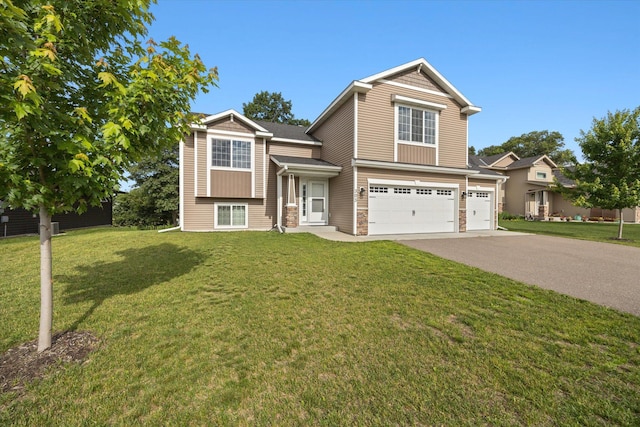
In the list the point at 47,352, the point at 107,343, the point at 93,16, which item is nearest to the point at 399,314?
the point at 107,343

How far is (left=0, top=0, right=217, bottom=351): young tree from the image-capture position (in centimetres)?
228

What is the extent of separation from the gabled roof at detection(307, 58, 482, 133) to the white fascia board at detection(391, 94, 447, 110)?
106 centimetres

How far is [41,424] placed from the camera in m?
1.91

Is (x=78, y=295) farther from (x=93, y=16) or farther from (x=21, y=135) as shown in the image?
(x=93, y=16)

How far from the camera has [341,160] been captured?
41.2 ft

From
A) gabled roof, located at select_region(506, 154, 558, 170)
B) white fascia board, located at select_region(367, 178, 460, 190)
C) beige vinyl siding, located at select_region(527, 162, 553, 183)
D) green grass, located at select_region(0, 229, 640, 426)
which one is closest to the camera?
green grass, located at select_region(0, 229, 640, 426)

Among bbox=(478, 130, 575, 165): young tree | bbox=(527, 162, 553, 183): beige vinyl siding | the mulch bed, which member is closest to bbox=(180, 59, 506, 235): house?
the mulch bed

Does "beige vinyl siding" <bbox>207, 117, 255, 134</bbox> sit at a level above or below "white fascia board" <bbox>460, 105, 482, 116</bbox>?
below

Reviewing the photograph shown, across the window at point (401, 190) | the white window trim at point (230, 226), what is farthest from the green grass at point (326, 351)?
the white window trim at point (230, 226)

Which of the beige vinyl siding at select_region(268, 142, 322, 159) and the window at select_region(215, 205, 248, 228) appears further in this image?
the beige vinyl siding at select_region(268, 142, 322, 159)

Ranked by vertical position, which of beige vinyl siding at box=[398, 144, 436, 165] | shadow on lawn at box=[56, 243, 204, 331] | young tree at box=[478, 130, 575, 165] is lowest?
shadow on lawn at box=[56, 243, 204, 331]

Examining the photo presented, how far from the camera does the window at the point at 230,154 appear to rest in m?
12.9

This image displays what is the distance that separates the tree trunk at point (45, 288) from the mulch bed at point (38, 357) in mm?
135

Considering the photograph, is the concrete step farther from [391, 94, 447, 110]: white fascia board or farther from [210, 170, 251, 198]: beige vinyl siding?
[391, 94, 447, 110]: white fascia board
